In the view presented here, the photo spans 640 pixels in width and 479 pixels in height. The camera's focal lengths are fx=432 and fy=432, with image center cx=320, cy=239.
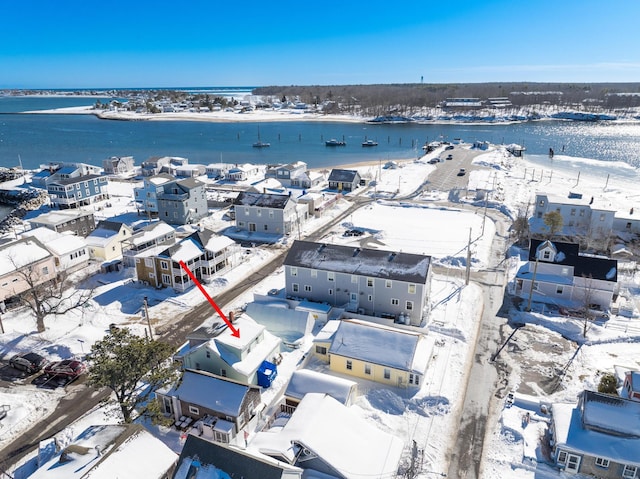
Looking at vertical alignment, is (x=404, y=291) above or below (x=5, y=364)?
above

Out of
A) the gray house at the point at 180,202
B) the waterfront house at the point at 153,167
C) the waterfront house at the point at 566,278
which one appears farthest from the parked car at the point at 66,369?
the waterfront house at the point at 153,167

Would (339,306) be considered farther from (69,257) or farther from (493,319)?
(69,257)

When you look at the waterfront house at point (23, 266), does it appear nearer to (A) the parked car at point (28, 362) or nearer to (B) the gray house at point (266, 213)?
(A) the parked car at point (28, 362)

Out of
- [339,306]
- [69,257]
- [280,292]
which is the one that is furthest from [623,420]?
[69,257]

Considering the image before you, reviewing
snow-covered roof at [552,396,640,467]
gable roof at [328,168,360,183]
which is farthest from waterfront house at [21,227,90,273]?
gable roof at [328,168,360,183]

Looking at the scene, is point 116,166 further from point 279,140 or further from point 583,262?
point 583,262
